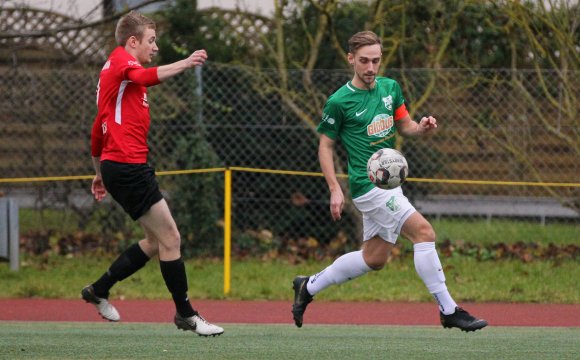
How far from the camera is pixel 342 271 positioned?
7.79 meters

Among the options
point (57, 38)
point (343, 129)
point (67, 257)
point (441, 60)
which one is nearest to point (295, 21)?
point (441, 60)

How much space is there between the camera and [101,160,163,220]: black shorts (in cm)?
714

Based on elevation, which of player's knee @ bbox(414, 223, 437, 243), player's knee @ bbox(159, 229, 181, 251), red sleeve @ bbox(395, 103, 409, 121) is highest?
red sleeve @ bbox(395, 103, 409, 121)

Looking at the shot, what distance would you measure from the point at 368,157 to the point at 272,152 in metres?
4.63

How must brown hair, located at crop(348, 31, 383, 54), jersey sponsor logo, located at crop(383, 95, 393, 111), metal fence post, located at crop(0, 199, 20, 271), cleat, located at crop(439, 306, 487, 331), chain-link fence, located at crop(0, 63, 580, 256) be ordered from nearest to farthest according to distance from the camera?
cleat, located at crop(439, 306, 487, 331), brown hair, located at crop(348, 31, 383, 54), jersey sponsor logo, located at crop(383, 95, 393, 111), metal fence post, located at crop(0, 199, 20, 271), chain-link fence, located at crop(0, 63, 580, 256)

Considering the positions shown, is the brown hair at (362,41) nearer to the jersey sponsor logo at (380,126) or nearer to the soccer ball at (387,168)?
the jersey sponsor logo at (380,126)

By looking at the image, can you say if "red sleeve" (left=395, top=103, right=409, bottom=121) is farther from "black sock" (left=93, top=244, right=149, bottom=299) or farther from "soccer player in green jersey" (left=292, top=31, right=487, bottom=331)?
"black sock" (left=93, top=244, right=149, bottom=299)

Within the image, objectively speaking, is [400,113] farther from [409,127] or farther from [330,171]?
[330,171]

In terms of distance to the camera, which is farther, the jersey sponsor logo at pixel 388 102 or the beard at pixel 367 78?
the jersey sponsor logo at pixel 388 102

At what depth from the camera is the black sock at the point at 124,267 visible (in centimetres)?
770

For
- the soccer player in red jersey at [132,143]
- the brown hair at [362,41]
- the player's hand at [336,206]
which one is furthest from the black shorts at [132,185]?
the brown hair at [362,41]

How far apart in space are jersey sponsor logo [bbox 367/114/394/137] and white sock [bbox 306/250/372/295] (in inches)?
33.6

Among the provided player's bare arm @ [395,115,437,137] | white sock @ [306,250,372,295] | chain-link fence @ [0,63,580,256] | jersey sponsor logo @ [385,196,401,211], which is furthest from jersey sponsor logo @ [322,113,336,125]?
chain-link fence @ [0,63,580,256]

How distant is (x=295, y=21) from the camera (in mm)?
12594
